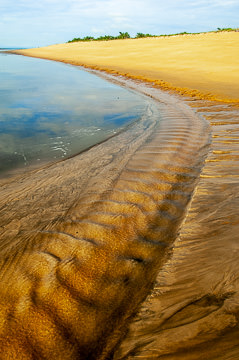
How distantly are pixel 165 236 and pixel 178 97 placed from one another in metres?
6.37

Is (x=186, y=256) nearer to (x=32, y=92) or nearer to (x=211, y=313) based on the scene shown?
(x=211, y=313)

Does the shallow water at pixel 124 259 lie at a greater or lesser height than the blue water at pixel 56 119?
lesser

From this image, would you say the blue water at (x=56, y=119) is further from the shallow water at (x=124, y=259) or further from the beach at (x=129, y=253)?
the shallow water at (x=124, y=259)

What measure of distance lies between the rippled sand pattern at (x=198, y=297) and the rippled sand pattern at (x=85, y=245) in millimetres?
90

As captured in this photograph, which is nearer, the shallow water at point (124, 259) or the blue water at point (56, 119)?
the shallow water at point (124, 259)

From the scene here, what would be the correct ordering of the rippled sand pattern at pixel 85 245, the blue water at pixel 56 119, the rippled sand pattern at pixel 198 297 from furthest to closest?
the blue water at pixel 56 119 < the rippled sand pattern at pixel 85 245 < the rippled sand pattern at pixel 198 297

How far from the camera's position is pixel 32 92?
8.76m

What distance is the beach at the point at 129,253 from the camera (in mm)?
1232

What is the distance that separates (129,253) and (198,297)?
21.6 inches

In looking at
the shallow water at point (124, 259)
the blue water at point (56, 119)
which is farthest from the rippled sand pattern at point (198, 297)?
the blue water at point (56, 119)

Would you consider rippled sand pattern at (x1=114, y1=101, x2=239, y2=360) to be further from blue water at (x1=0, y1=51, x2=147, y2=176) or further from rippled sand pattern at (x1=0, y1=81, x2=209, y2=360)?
blue water at (x1=0, y1=51, x2=147, y2=176)

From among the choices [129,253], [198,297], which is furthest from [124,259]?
[198,297]

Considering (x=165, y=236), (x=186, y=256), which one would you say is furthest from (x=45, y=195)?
(x=186, y=256)

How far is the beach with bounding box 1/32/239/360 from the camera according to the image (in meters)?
1.23
